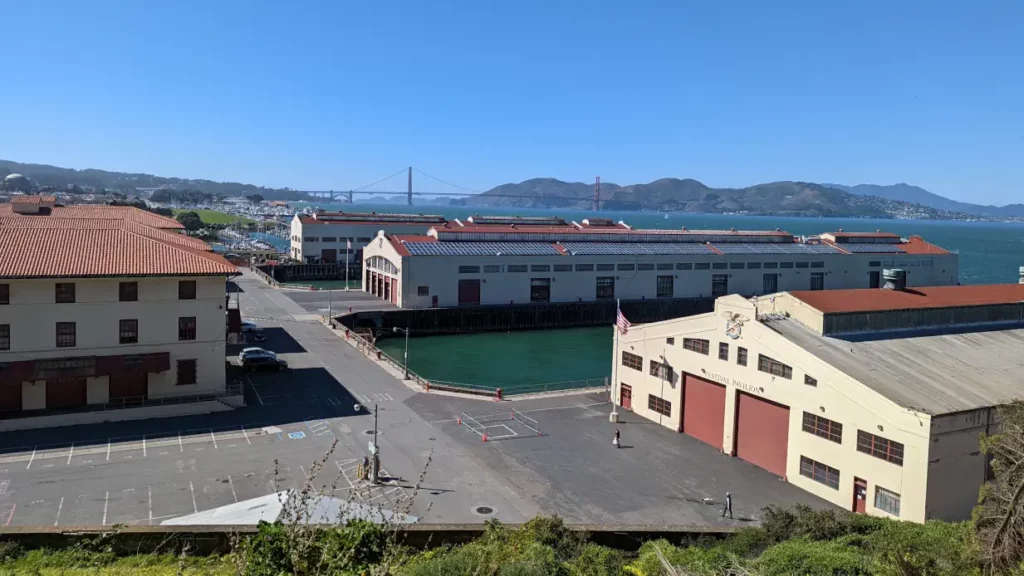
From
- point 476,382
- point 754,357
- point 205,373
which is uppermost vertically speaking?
point 754,357

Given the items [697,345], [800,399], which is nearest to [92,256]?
[697,345]

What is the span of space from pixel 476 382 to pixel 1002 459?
41.0 m

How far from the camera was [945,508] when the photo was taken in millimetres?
25266

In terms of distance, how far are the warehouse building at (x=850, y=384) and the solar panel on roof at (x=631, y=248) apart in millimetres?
44558

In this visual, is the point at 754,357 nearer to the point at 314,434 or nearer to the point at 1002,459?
the point at 1002,459

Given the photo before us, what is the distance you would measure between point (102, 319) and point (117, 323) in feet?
2.20

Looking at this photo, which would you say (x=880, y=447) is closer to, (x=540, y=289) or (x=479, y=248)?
(x=540, y=289)

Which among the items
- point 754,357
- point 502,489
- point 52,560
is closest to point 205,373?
point 502,489

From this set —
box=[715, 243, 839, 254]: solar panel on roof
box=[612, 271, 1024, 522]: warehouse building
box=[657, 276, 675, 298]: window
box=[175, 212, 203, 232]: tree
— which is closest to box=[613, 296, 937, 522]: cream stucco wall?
box=[612, 271, 1024, 522]: warehouse building

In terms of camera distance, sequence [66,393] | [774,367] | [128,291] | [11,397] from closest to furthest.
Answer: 1. [774,367]
2. [11,397]
3. [66,393]
4. [128,291]

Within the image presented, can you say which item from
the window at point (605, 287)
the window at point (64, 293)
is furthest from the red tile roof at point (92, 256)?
the window at point (605, 287)

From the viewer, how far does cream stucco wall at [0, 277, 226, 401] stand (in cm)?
3494

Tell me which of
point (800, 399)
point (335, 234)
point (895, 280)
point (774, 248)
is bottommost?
point (800, 399)

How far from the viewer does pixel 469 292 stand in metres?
78.7
